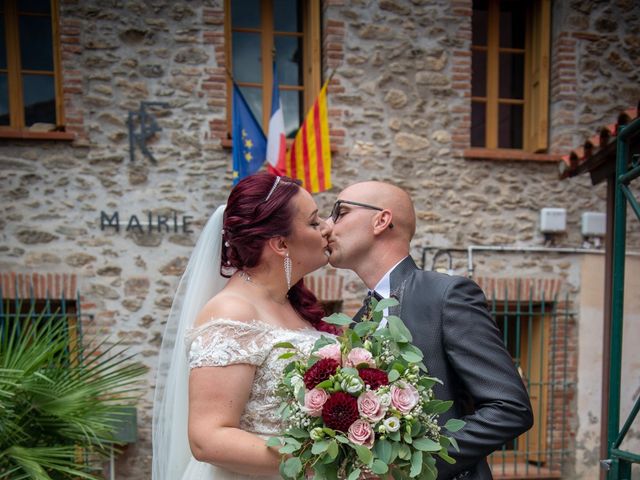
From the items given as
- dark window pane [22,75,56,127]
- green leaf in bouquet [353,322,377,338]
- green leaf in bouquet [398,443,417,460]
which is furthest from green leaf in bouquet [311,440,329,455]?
dark window pane [22,75,56,127]

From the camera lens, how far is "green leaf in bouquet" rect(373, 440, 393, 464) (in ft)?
5.03

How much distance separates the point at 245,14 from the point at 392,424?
561 cm

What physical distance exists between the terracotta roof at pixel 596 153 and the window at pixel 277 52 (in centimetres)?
273

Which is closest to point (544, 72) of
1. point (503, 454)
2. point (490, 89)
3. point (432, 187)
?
point (490, 89)

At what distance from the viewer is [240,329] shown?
2.01 meters

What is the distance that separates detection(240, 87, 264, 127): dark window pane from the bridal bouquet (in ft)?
15.9

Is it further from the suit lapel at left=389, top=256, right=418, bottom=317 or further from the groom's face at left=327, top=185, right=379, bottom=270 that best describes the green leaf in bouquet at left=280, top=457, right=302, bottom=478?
the groom's face at left=327, top=185, right=379, bottom=270

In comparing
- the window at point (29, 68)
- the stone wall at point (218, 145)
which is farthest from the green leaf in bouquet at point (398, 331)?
the window at point (29, 68)

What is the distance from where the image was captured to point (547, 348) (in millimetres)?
6273

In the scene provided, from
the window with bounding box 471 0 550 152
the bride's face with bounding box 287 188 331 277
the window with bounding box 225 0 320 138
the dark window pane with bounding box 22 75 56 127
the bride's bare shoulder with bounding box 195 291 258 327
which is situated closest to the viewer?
the bride's bare shoulder with bounding box 195 291 258 327

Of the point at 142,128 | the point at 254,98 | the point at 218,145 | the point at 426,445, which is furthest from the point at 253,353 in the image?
the point at 254,98

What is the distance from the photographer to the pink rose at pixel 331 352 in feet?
5.39

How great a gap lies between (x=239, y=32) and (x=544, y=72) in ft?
A: 11.6

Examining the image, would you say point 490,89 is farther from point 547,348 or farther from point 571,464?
point 571,464
